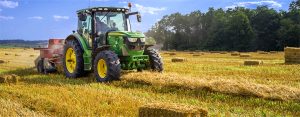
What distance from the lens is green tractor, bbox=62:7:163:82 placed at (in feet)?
43.2

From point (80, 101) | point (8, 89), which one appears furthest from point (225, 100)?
point (8, 89)

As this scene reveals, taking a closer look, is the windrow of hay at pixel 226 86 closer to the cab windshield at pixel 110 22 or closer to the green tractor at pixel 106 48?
the green tractor at pixel 106 48

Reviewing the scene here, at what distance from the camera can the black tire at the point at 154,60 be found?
13.9 metres

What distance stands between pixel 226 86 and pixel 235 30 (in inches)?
2245

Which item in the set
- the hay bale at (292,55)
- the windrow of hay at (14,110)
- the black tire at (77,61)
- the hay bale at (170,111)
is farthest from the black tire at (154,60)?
the hay bale at (292,55)

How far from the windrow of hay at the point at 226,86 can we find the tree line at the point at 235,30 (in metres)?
42.2

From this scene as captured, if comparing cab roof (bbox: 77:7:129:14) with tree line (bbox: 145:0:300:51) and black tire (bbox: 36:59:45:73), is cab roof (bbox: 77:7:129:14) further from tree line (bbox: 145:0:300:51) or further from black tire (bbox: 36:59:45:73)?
tree line (bbox: 145:0:300:51)

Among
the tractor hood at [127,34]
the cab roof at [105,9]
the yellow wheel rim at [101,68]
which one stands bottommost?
the yellow wheel rim at [101,68]

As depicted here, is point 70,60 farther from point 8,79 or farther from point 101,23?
point 8,79

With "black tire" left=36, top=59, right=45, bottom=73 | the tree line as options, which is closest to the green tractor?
"black tire" left=36, top=59, right=45, bottom=73

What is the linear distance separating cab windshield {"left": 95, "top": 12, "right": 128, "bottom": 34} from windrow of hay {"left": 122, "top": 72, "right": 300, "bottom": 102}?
237 centimetres

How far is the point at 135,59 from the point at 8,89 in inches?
150

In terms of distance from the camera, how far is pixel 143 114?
22.2ft

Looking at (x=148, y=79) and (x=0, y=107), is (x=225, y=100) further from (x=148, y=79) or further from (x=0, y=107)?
(x=0, y=107)
